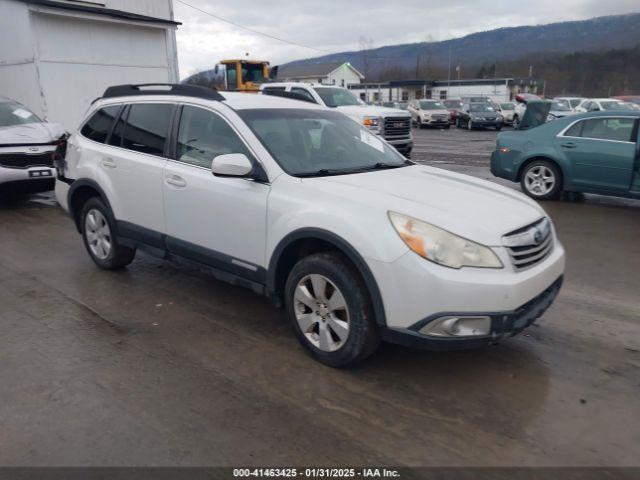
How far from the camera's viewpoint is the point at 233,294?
5.00 meters

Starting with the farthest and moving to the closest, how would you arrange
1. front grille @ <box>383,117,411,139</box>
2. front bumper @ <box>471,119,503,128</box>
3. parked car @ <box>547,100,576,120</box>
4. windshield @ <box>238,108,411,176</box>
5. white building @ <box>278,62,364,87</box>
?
white building @ <box>278,62,364,87</box>, front bumper @ <box>471,119,503,128</box>, parked car @ <box>547,100,576,120</box>, front grille @ <box>383,117,411,139</box>, windshield @ <box>238,108,411,176</box>

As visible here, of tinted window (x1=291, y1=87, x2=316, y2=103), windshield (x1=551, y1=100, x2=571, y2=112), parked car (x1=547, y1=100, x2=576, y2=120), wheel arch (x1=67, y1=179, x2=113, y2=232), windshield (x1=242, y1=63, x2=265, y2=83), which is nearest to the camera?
wheel arch (x1=67, y1=179, x2=113, y2=232)

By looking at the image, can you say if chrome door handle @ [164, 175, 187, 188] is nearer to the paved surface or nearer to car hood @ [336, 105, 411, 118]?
the paved surface

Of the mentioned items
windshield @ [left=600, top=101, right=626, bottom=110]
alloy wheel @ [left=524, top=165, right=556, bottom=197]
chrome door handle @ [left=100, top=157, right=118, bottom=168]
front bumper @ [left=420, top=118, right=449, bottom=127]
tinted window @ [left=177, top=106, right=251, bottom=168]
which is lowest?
front bumper @ [left=420, top=118, right=449, bottom=127]

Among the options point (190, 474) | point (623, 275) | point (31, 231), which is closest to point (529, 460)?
A: point (190, 474)

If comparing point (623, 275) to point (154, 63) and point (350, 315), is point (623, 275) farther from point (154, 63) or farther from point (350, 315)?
point (154, 63)

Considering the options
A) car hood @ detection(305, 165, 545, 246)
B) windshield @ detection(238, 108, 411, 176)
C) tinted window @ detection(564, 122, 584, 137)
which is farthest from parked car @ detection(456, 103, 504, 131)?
car hood @ detection(305, 165, 545, 246)

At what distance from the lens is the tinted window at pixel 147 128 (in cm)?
471

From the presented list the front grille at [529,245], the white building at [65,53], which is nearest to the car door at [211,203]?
the front grille at [529,245]

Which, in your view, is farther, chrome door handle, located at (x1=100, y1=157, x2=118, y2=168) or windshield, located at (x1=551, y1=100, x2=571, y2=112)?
windshield, located at (x1=551, y1=100, x2=571, y2=112)

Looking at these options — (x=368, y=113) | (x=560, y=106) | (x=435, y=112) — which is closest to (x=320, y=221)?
(x=368, y=113)

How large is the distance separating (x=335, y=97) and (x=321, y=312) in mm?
12493

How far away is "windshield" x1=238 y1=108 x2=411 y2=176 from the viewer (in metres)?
4.05

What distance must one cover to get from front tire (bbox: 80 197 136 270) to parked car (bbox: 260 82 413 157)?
8699 mm
